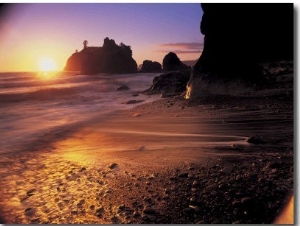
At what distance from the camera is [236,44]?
5.71 m

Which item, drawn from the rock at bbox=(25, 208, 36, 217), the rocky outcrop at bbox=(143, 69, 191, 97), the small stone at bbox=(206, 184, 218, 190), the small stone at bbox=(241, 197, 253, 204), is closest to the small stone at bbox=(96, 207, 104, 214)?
the rock at bbox=(25, 208, 36, 217)

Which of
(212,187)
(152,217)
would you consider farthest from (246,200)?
(152,217)

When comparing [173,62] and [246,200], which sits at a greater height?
[173,62]

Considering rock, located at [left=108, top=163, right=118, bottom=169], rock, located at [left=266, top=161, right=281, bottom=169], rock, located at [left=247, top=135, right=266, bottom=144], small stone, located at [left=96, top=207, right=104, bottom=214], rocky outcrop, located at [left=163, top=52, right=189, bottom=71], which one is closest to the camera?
small stone, located at [left=96, top=207, right=104, bottom=214]

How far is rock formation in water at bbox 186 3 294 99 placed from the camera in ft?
17.0

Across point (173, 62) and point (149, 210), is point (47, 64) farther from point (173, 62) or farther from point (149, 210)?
point (173, 62)

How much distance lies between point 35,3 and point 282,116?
12.2 feet

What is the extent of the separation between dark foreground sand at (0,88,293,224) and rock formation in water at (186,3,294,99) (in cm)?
110

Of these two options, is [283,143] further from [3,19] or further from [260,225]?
[3,19]

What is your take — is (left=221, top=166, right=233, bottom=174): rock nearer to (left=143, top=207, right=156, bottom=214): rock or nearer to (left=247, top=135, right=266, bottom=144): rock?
(left=247, top=135, right=266, bottom=144): rock

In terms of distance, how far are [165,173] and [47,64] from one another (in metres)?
3.38

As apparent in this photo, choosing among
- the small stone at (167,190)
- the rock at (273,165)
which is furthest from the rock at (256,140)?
the small stone at (167,190)

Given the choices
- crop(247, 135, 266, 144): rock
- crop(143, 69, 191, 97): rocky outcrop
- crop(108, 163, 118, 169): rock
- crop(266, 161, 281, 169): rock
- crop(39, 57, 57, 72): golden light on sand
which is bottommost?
crop(108, 163, 118, 169): rock

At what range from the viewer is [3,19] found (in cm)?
431
